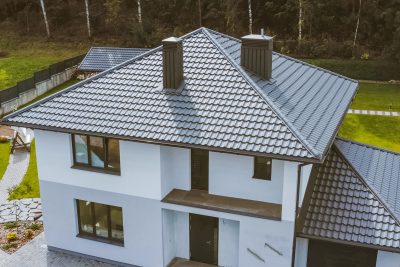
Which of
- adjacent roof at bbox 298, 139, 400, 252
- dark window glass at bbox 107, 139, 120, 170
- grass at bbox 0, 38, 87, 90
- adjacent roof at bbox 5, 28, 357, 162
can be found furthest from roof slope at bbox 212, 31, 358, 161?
grass at bbox 0, 38, 87, 90

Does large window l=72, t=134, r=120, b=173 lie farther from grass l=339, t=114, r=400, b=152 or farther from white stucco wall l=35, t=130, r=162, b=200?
grass l=339, t=114, r=400, b=152

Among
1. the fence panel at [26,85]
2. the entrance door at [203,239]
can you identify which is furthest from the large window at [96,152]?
the fence panel at [26,85]

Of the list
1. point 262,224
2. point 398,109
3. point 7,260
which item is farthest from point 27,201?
point 398,109

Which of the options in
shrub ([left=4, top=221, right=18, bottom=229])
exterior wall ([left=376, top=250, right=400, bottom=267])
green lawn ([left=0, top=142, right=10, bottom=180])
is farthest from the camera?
green lawn ([left=0, top=142, right=10, bottom=180])

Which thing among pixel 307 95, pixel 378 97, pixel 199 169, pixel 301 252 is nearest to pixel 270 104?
pixel 307 95

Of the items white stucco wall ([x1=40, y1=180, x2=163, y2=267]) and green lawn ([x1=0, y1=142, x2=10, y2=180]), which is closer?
white stucco wall ([x1=40, y1=180, x2=163, y2=267])

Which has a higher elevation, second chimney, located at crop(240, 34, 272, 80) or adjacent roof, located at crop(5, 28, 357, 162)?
second chimney, located at crop(240, 34, 272, 80)

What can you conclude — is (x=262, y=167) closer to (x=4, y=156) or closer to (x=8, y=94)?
(x=4, y=156)

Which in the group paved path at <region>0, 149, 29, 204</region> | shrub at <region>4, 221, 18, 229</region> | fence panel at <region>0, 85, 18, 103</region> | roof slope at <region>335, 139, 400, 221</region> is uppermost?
roof slope at <region>335, 139, 400, 221</region>
